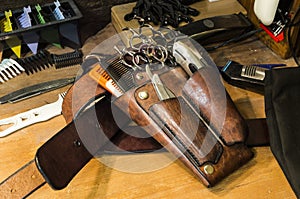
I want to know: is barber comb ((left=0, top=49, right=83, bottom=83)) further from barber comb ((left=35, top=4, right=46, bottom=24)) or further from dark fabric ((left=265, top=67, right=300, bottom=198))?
dark fabric ((left=265, top=67, right=300, bottom=198))

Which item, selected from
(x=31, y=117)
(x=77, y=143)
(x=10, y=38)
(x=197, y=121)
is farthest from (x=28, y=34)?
(x=197, y=121)

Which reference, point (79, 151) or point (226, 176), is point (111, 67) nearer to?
point (79, 151)

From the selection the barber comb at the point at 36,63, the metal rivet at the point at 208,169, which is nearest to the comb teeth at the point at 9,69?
the barber comb at the point at 36,63

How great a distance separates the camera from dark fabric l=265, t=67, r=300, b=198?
0.62 meters

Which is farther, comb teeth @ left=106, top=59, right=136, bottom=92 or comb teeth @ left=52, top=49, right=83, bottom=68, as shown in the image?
comb teeth @ left=52, top=49, right=83, bottom=68

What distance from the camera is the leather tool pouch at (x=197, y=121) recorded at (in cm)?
62

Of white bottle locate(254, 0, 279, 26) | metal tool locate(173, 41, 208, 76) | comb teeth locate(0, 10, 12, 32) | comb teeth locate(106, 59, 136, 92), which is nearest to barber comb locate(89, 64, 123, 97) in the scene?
comb teeth locate(106, 59, 136, 92)

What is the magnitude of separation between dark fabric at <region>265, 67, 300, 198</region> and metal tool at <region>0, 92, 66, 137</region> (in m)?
0.38

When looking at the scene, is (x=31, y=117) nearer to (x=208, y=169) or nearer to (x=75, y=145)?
(x=75, y=145)

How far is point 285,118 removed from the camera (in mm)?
666

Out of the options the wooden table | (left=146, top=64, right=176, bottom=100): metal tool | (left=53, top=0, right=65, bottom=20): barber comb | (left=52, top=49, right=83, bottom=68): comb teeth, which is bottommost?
the wooden table

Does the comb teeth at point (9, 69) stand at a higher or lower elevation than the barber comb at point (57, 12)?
lower

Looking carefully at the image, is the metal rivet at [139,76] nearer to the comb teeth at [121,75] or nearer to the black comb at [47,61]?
the comb teeth at [121,75]

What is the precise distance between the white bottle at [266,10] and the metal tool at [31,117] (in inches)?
17.6
